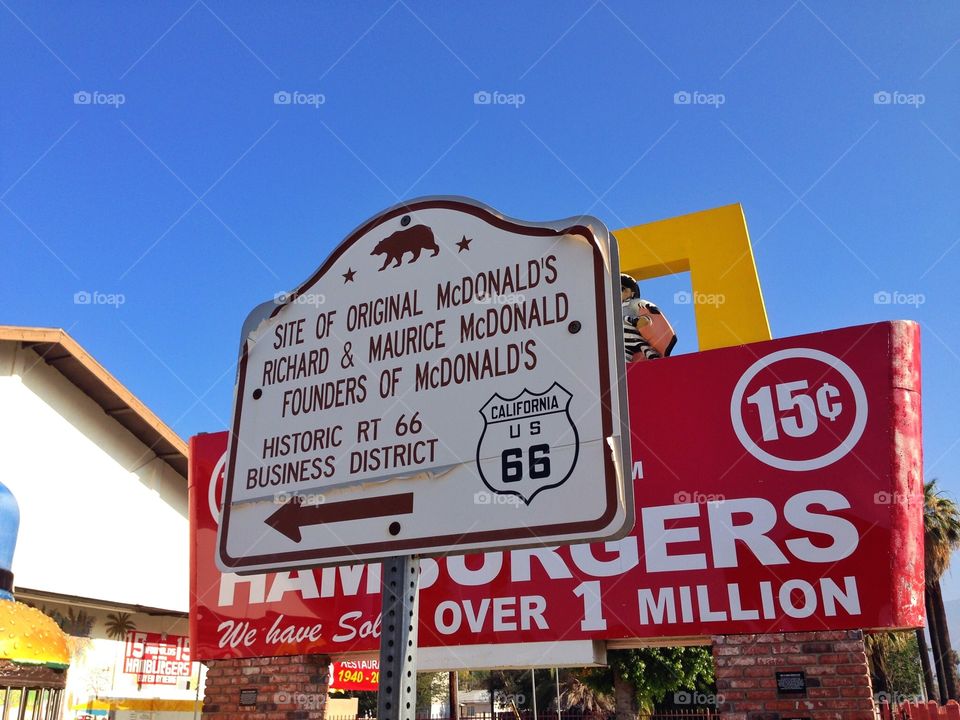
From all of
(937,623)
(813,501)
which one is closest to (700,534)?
(813,501)

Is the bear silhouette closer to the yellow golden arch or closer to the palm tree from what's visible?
the yellow golden arch

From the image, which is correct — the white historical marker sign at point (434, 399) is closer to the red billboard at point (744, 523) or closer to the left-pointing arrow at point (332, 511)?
the left-pointing arrow at point (332, 511)

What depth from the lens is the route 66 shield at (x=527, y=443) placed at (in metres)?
2.35

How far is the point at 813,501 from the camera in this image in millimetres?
6051

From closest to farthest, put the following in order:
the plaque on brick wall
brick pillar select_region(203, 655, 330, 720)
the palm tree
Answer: the plaque on brick wall, brick pillar select_region(203, 655, 330, 720), the palm tree

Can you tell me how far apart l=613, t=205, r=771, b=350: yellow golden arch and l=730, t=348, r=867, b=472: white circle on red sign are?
89.7 inches

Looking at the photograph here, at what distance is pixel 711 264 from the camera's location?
30.5 feet

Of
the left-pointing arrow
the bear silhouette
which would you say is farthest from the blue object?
the bear silhouette

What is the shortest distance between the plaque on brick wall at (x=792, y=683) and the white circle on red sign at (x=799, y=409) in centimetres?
158

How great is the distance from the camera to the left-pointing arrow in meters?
2.59

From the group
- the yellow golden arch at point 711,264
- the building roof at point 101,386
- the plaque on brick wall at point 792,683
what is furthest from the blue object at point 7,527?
the building roof at point 101,386

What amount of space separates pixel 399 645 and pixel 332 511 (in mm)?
585

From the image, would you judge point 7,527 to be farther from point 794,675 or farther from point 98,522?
point 98,522

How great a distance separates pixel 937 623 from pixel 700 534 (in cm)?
2565
